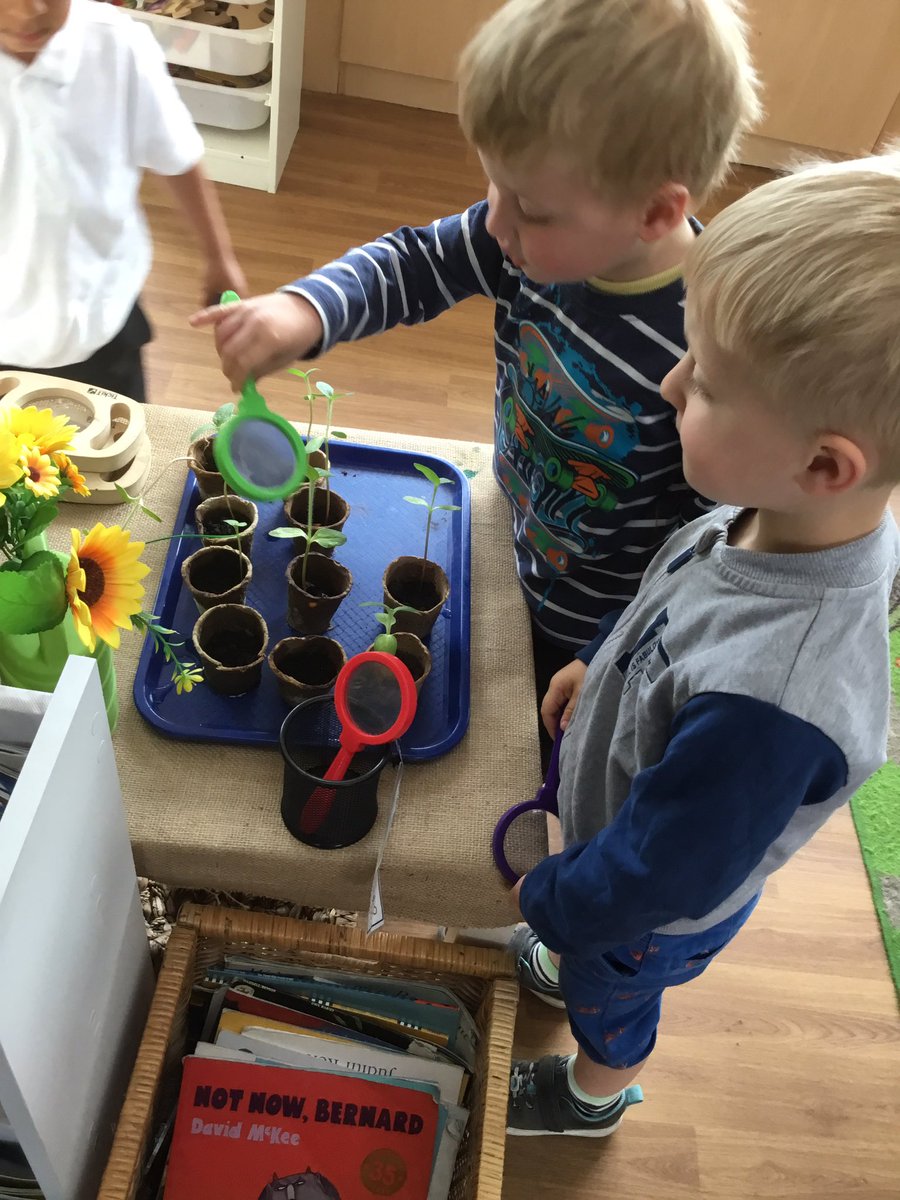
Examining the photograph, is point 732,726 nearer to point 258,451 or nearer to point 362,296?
point 258,451

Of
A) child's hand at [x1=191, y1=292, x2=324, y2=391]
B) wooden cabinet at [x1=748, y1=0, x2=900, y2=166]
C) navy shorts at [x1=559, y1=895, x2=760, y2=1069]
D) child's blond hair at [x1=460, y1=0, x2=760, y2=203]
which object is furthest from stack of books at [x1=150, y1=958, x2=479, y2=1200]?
wooden cabinet at [x1=748, y1=0, x2=900, y2=166]

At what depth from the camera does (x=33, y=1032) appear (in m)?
0.60

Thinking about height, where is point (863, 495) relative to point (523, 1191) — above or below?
above

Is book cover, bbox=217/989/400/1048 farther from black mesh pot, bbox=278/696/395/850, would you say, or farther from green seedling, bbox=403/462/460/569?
green seedling, bbox=403/462/460/569

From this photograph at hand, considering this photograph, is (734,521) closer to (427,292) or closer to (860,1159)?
(427,292)

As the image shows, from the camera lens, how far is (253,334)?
2.79 ft

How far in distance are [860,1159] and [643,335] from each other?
117 centimetres

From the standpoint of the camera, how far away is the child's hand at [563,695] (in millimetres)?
926

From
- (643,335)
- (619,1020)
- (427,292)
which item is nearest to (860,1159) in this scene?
(619,1020)

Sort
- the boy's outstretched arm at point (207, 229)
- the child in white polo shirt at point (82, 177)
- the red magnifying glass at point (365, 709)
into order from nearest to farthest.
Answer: the red magnifying glass at point (365, 709) < the child in white polo shirt at point (82, 177) < the boy's outstretched arm at point (207, 229)

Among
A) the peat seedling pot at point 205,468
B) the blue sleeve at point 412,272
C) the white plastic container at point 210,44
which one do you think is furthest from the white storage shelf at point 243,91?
the peat seedling pot at point 205,468

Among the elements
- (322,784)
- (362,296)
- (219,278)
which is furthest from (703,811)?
(219,278)

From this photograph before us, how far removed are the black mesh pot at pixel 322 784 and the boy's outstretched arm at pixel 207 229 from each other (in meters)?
0.62

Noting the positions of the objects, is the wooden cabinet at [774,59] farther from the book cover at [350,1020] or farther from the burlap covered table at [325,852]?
the book cover at [350,1020]
